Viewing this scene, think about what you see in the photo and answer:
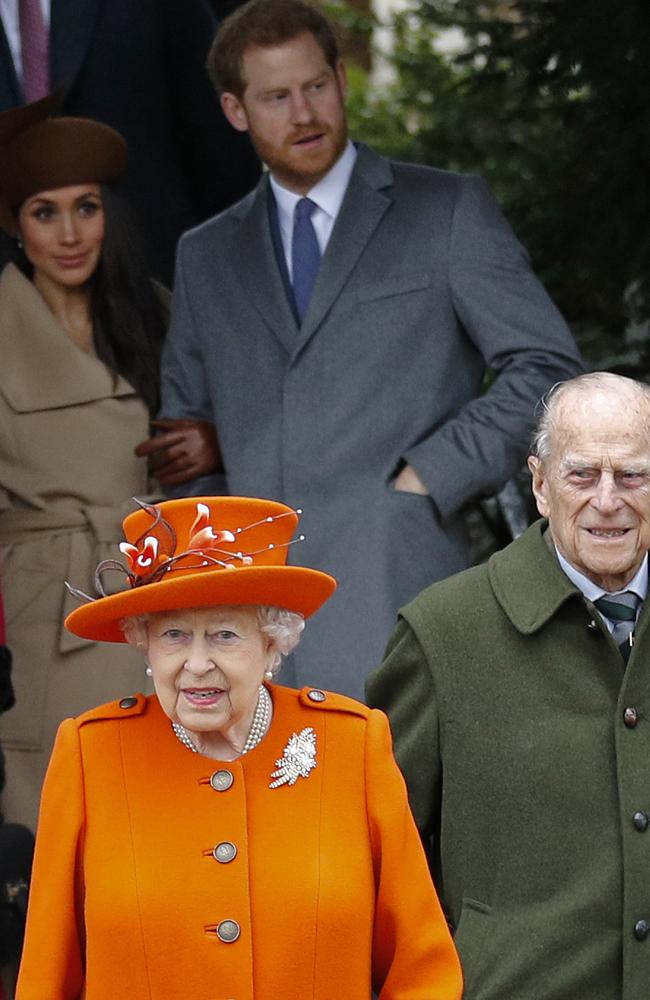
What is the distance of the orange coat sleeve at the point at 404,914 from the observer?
11.0 ft

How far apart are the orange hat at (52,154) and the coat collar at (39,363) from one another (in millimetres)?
232

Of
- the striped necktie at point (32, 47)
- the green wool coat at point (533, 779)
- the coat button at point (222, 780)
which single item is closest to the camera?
the coat button at point (222, 780)

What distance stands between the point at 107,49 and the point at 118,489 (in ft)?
4.17

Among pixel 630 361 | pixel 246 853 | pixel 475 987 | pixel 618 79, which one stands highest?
pixel 618 79

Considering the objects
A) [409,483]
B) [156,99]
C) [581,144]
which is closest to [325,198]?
[409,483]

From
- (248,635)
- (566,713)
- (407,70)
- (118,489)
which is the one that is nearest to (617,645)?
(566,713)

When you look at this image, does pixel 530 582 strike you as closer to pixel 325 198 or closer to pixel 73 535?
pixel 325 198

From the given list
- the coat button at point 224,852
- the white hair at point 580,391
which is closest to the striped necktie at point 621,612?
the white hair at point 580,391

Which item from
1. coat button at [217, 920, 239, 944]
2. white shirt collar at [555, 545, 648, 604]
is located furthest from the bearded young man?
coat button at [217, 920, 239, 944]

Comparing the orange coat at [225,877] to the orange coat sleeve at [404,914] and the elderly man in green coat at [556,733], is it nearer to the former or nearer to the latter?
the orange coat sleeve at [404,914]

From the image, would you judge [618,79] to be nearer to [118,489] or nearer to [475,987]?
[118,489]

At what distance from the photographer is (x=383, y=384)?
16.7 ft

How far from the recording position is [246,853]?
334 cm

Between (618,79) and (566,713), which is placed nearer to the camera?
(566,713)
